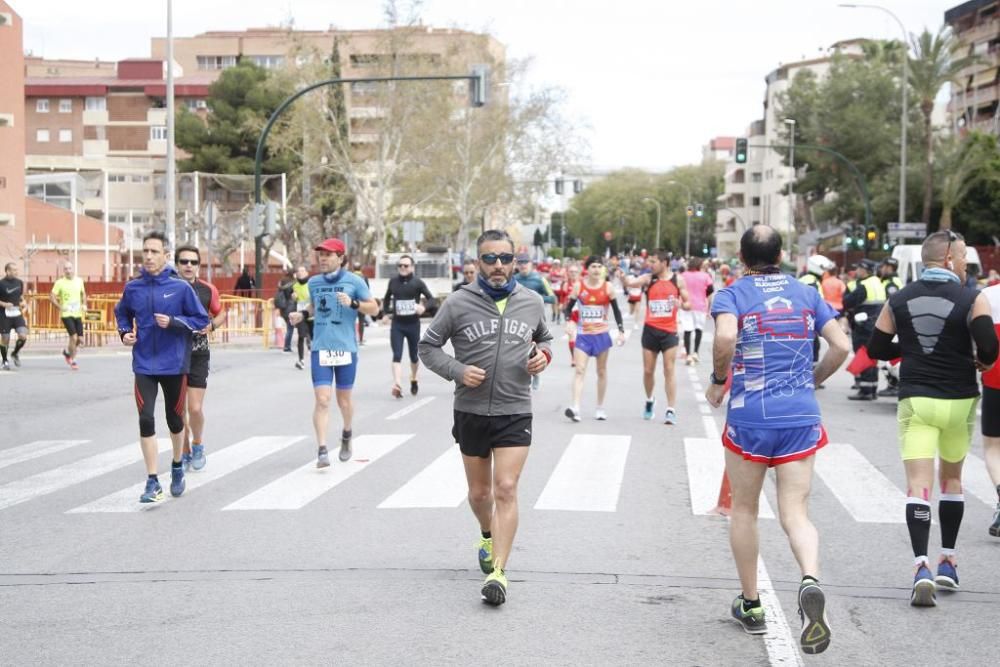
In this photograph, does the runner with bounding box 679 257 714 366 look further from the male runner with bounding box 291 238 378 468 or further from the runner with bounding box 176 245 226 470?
the runner with bounding box 176 245 226 470

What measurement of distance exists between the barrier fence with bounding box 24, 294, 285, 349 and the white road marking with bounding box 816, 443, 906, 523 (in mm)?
18997

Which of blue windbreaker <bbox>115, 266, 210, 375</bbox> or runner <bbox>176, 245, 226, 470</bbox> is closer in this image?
blue windbreaker <bbox>115, 266, 210, 375</bbox>

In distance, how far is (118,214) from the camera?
295 ft

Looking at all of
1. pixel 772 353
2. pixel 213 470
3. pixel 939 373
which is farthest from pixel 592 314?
pixel 772 353

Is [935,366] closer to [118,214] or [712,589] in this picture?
[712,589]

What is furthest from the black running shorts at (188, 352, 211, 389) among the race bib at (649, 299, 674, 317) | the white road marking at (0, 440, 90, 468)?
the race bib at (649, 299, 674, 317)

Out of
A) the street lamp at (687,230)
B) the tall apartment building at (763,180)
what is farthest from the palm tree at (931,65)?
the street lamp at (687,230)

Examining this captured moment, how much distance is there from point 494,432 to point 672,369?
26.5 feet

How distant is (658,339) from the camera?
14508 millimetres

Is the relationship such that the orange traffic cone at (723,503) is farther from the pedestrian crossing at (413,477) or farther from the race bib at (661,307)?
the race bib at (661,307)

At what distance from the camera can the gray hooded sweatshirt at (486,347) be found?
21.7 ft

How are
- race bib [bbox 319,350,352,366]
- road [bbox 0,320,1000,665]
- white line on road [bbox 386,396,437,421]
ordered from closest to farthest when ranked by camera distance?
1. road [bbox 0,320,1000,665]
2. race bib [bbox 319,350,352,366]
3. white line on road [bbox 386,396,437,421]

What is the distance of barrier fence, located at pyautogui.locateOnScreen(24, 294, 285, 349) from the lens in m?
29.4

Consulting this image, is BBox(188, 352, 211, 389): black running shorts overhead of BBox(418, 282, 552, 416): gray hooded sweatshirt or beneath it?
beneath
